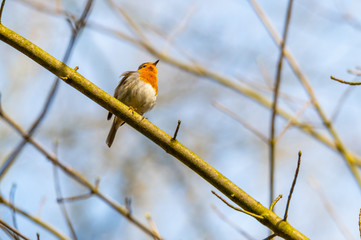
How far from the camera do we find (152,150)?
9.31 m

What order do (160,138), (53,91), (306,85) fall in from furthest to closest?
(306,85) → (160,138) → (53,91)

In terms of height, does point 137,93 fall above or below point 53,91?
above

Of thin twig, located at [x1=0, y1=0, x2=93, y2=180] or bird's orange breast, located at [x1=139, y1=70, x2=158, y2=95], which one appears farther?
bird's orange breast, located at [x1=139, y1=70, x2=158, y2=95]

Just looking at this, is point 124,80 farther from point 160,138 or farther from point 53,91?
point 53,91

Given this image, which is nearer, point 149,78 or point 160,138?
point 160,138

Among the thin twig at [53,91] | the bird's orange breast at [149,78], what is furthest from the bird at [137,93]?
the thin twig at [53,91]

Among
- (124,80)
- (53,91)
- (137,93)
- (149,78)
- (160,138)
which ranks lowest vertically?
(53,91)

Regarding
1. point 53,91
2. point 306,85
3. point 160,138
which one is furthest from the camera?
point 306,85

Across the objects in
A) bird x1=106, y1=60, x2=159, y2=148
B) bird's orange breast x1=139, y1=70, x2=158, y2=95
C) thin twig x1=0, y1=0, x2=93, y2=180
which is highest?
bird's orange breast x1=139, y1=70, x2=158, y2=95

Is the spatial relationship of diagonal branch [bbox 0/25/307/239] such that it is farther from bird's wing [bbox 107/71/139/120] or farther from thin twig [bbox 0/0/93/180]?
bird's wing [bbox 107/71/139/120]

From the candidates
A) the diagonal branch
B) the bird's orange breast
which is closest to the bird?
the bird's orange breast

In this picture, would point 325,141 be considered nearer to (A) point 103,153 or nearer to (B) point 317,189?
(B) point 317,189

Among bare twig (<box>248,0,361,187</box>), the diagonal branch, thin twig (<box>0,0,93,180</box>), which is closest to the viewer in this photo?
thin twig (<box>0,0,93,180</box>)

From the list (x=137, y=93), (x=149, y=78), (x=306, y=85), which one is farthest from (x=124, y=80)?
(x=306, y=85)
